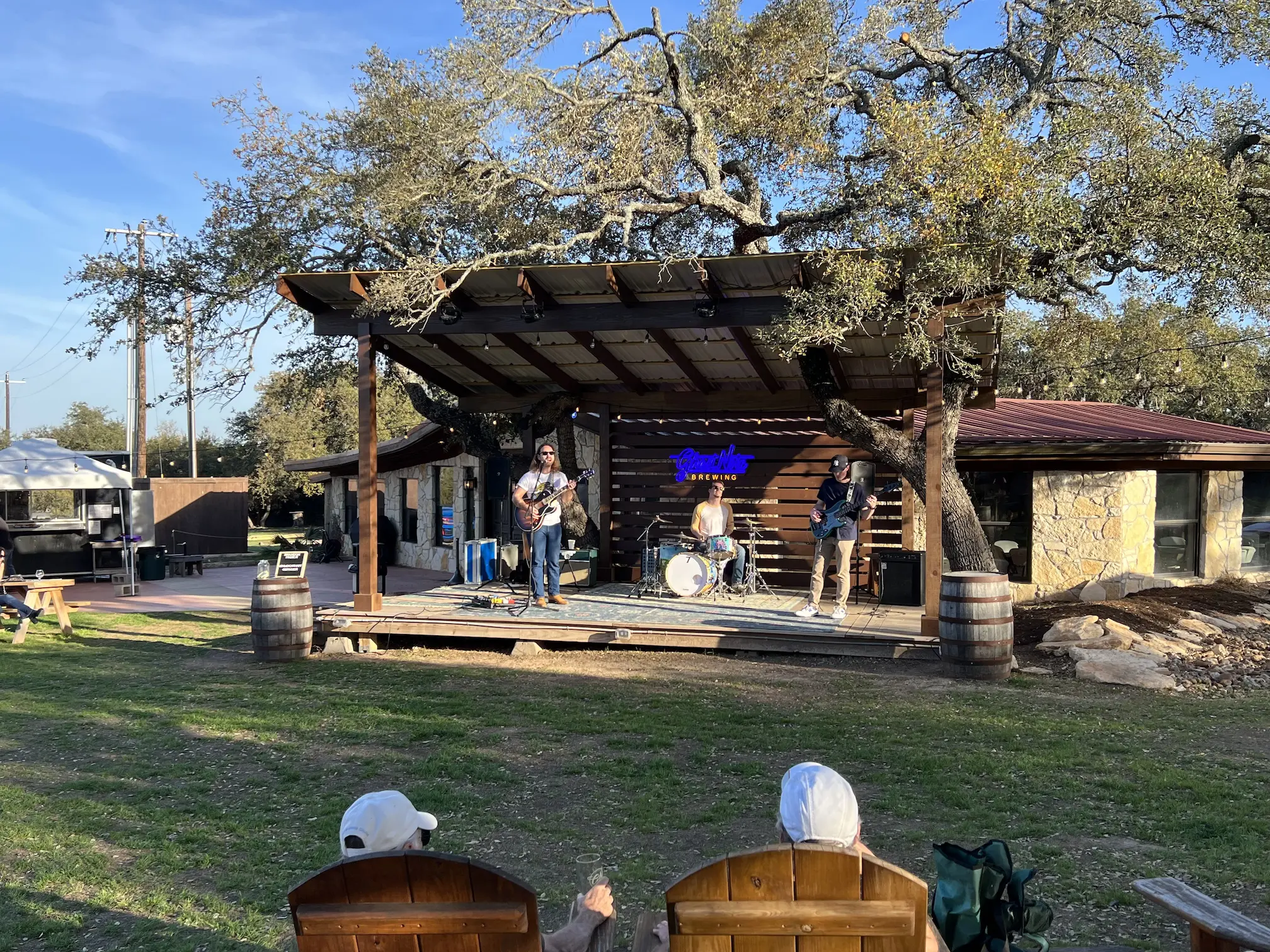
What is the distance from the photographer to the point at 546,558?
10406 mm

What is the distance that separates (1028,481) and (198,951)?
11952mm

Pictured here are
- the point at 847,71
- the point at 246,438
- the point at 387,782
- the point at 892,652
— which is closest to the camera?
the point at 387,782

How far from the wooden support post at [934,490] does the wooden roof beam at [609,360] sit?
Result: 3425 mm

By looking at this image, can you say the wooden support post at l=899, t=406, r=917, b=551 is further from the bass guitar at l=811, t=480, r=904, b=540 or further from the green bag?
the green bag

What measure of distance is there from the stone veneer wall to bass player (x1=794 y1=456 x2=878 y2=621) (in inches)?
270

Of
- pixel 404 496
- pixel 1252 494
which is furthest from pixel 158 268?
pixel 1252 494

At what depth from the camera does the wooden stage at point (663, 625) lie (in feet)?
28.8

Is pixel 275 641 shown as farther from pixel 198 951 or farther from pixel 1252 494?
pixel 1252 494

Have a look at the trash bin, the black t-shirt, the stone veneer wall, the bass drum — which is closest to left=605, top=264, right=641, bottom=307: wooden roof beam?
the black t-shirt

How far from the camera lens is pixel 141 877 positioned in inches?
157

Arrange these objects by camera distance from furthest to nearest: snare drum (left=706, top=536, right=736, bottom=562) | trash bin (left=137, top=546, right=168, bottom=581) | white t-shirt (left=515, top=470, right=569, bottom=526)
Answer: trash bin (left=137, top=546, right=168, bottom=581) → snare drum (left=706, top=536, right=736, bottom=562) → white t-shirt (left=515, top=470, right=569, bottom=526)

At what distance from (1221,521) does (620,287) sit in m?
9.98

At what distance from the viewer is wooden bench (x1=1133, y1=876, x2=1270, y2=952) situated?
2.33m

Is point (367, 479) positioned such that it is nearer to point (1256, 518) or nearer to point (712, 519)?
point (712, 519)
